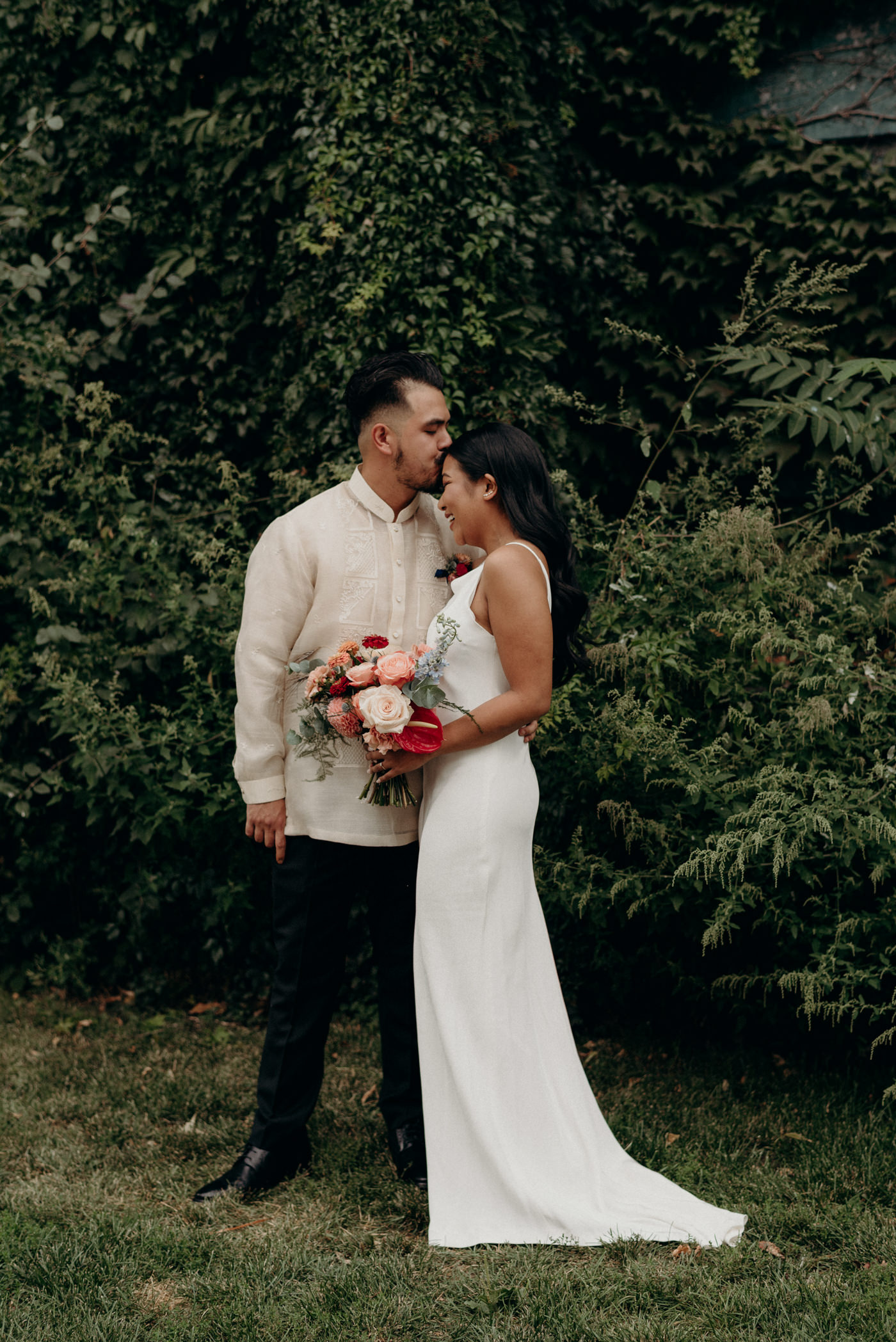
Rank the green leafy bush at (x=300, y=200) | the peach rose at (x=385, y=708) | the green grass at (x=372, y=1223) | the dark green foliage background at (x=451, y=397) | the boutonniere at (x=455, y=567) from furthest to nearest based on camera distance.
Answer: the green leafy bush at (x=300, y=200), the dark green foliage background at (x=451, y=397), the boutonniere at (x=455, y=567), the peach rose at (x=385, y=708), the green grass at (x=372, y=1223)

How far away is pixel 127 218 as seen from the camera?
5.37 m

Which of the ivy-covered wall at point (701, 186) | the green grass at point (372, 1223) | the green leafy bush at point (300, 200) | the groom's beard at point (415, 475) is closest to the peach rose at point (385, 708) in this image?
the groom's beard at point (415, 475)

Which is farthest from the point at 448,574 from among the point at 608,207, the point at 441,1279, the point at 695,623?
the point at 608,207

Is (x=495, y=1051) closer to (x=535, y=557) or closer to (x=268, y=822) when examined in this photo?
(x=268, y=822)

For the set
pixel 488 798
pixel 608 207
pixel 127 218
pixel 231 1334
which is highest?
pixel 608 207

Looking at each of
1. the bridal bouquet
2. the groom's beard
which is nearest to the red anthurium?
the bridal bouquet

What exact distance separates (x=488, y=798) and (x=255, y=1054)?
2.11 metres

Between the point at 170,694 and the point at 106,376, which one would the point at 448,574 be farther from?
the point at 106,376

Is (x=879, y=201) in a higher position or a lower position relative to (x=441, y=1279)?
higher

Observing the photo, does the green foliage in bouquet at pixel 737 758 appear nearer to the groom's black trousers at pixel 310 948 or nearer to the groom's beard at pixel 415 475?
the groom's black trousers at pixel 310 948

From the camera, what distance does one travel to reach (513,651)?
3.04 m

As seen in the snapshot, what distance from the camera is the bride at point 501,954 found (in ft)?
9.95

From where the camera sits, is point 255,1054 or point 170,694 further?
point 170,694

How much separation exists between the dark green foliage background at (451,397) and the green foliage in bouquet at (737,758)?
2cm
